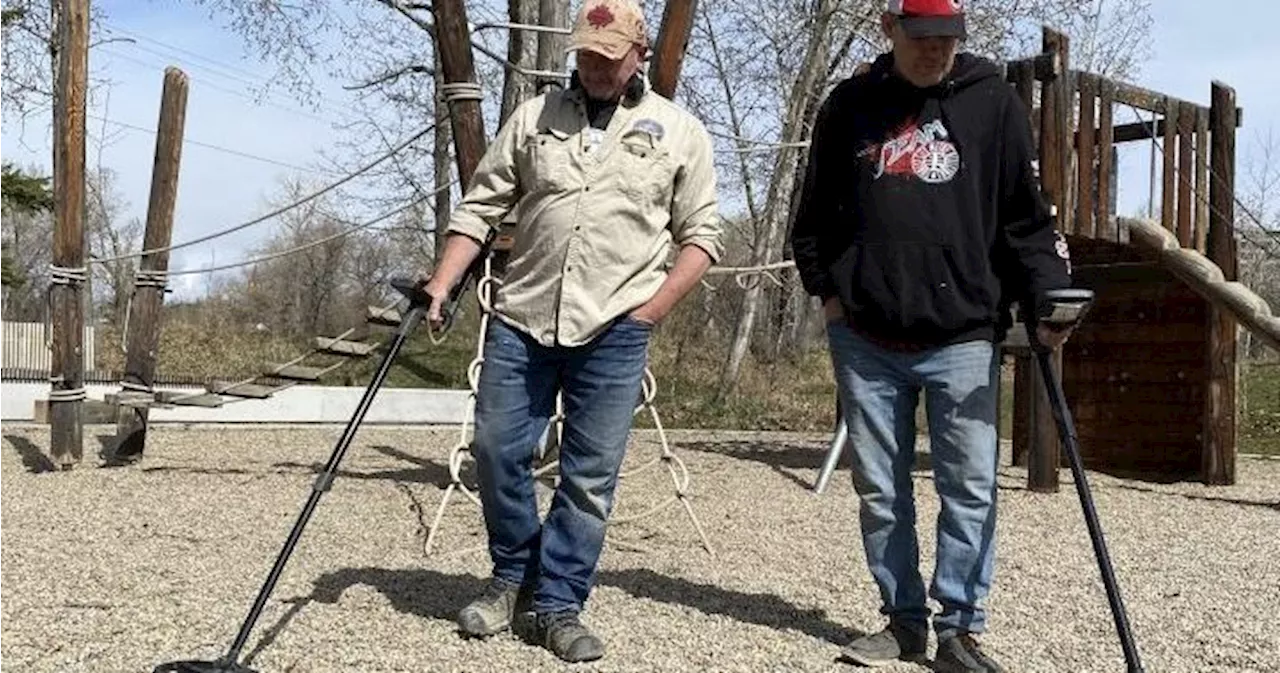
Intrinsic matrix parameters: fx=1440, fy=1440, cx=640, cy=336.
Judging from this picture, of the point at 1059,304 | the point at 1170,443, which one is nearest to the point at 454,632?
the point at 1059,304

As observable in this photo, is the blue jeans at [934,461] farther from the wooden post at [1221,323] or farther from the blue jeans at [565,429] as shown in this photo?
the wooden post at [1221,323]

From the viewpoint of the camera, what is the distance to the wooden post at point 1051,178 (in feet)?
26.7

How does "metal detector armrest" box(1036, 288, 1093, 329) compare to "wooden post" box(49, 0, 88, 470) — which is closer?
"metal detector armrest" box(1036, 288, 1093, 329)

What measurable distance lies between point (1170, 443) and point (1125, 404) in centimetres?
48

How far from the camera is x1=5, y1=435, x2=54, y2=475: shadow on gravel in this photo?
29.1 ft

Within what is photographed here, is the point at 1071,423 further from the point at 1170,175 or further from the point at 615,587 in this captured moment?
the point at 1170,175

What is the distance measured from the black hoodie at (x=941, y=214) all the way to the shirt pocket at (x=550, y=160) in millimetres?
693

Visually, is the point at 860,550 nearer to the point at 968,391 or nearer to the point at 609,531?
the point at 609,531

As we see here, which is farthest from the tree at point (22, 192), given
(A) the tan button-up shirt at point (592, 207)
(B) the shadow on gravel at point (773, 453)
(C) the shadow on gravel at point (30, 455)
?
(A) the tan button-up shirt at point (592, 207)

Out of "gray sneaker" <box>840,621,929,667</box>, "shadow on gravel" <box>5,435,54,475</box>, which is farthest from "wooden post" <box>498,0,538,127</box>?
"gray sneaker" <box>840,621,929,667</box>

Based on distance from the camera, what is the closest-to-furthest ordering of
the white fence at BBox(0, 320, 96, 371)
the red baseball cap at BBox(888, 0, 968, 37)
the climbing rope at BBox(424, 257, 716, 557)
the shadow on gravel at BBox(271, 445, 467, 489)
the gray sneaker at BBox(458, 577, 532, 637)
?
the red baseball cap at BBox(888, 0, 968, 37) < the gray sneaker at BBox(458, 577, 532, 637) < the climbing rope at BBox(424, 257, 716, 557) < the shadow on gravel at BBox(271, 445, 467, 489) < the white fence at BBox(0, 320, 96, 371)

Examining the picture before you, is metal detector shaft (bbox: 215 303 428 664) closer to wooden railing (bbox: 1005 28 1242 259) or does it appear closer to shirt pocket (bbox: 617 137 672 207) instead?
shirt pocket (bbox: 617 137 672 207)

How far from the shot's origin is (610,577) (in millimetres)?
4777

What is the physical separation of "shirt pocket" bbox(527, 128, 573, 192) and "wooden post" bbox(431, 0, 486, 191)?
10.2ft
